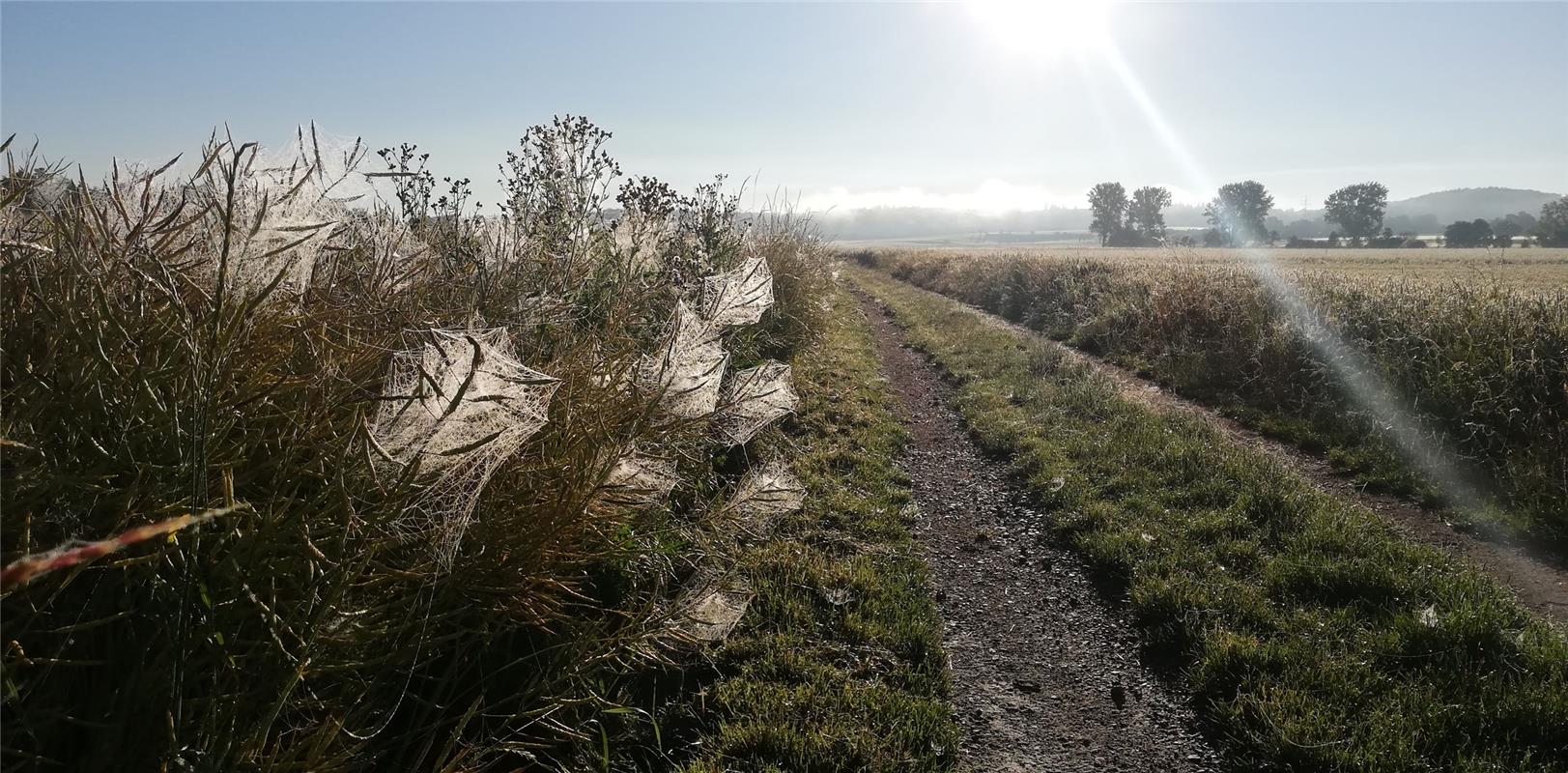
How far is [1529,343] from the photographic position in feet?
23.6

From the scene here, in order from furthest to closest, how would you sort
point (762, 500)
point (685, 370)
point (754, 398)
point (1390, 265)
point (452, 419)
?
point (1390, 265)
point (762, 500)
point (754, 398)
point (685, 370)
point (452, 419)

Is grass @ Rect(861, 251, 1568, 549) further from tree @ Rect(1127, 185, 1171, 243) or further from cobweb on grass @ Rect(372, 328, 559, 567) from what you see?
tree @ Rect(1127, 185, 1171, 243)

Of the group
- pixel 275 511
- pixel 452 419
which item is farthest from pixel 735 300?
pixel 275 511

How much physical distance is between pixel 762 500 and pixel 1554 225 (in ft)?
329

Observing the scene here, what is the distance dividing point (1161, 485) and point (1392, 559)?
1.61m

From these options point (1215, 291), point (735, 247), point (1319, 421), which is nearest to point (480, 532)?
point (735, 247)

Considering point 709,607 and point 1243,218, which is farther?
point 1243,218

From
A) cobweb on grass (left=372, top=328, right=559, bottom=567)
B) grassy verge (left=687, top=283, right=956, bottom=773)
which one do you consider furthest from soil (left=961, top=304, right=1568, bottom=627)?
cobweb on grass (left=372, top=328, right=559, bottom=567)

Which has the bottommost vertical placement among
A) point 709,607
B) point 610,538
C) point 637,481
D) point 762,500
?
point 709,607

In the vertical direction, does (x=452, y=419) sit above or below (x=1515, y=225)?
below

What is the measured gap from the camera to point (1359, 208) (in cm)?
11244

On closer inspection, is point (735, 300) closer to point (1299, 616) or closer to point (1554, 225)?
point (1299, 616)

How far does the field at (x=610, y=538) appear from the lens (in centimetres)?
200

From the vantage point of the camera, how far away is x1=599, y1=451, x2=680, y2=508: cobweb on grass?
3.10m
